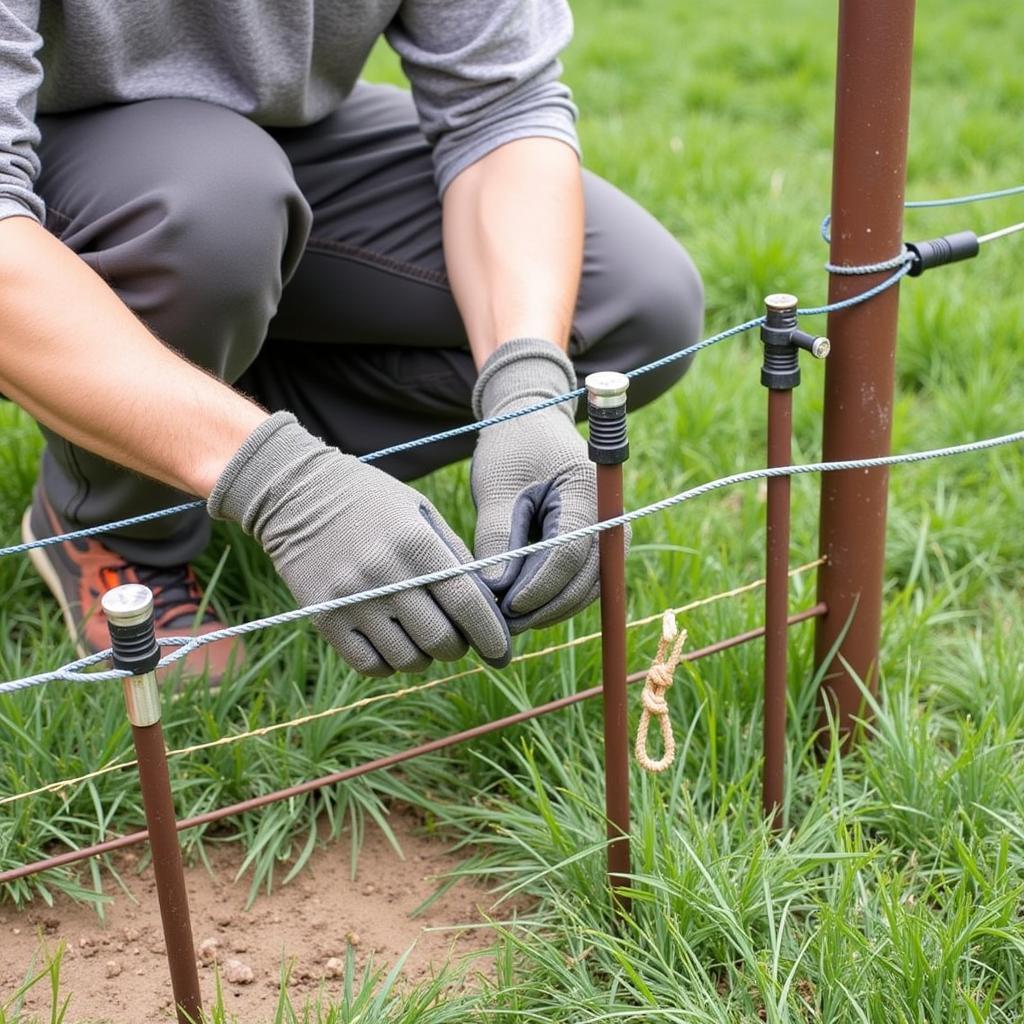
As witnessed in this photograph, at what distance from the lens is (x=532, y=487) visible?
144 centimetres

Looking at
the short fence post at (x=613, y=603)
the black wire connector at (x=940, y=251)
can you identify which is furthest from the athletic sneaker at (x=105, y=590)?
the black wire connector at (x=940, y=251)

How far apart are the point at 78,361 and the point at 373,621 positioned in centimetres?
39

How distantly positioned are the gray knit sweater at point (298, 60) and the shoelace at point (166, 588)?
1.93 feet

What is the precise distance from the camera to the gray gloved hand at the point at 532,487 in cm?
136

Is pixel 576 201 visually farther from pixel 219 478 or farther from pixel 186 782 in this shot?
pixel 186 782

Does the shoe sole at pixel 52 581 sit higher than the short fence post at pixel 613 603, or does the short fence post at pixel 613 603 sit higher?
the short fence post at pixel 613 603

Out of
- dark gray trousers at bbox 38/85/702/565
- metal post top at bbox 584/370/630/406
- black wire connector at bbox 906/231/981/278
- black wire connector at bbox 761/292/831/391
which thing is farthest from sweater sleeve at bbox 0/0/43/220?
black wire connector at bbox 906/231/981/278

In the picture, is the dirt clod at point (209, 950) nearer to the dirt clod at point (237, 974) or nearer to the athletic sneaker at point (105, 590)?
the dirt clod at point (237, 974)

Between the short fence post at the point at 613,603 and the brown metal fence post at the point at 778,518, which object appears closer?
the short fence post at the point at 613,603

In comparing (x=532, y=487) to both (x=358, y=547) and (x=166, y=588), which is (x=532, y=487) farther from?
(x=166, y=588)

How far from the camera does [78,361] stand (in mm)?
1368

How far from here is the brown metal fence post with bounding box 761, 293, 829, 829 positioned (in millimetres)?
1404

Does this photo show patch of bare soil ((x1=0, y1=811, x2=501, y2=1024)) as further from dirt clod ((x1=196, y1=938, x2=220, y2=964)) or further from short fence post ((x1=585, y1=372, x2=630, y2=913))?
short fence post ((x1=585, y1=372, x2=630, y2=913))

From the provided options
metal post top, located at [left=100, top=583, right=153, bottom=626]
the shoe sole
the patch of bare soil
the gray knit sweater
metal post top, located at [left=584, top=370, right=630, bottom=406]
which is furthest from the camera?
the shoe sole
